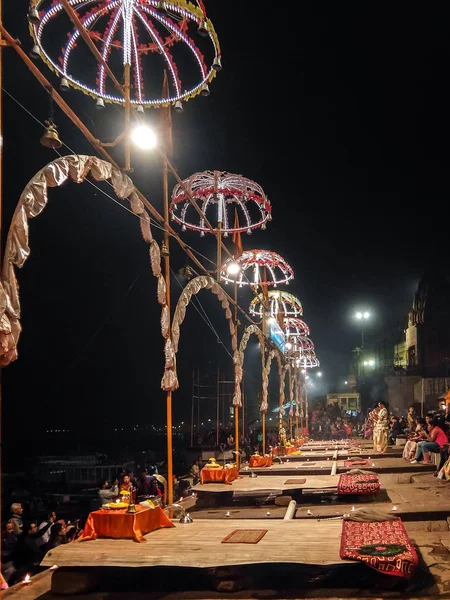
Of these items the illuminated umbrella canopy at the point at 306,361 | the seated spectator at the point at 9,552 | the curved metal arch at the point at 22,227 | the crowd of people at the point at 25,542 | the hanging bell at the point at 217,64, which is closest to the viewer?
the curved metal arch at the point at 22,227

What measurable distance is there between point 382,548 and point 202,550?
2.33 metres

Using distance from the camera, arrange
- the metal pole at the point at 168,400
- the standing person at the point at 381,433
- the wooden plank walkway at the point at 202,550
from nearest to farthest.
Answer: the wooden plank walkway at the point at 202,550 < the metal pole at the point at 168,400 < the standing person at the point at 381,433

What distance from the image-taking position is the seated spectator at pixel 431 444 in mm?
17500

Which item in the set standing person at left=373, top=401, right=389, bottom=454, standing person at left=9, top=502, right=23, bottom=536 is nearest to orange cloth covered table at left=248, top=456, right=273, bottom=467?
standing person at left=373, top=401, right=389, bottom=454

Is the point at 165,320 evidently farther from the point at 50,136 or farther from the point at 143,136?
the point at 50,136

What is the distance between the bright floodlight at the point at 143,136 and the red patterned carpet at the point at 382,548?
6571 millimetres

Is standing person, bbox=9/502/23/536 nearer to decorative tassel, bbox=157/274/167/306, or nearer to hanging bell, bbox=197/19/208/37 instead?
decorative tassel, bbox=157/274/167/306

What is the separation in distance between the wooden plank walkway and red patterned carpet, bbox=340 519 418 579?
Answer: 194mm

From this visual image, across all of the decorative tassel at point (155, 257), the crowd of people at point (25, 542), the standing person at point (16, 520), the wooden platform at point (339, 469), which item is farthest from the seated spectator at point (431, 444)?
the standing person at point (16, 520)

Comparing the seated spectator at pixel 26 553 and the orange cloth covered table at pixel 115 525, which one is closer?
the orange cloth covered table at pixel 115 525

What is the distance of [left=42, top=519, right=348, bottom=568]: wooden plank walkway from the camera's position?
6.85m

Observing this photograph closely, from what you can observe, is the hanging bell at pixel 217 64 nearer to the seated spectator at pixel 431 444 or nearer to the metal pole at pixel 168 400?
the metal pole at pixel 168 400

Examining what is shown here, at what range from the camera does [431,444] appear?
17.9 meters

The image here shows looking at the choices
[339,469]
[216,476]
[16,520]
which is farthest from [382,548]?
[339,469]
